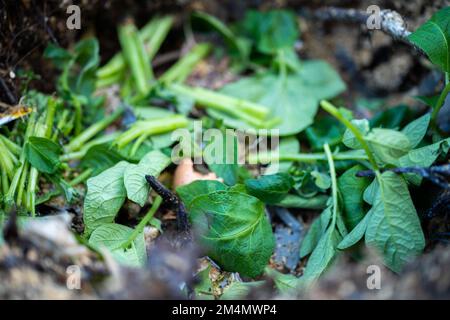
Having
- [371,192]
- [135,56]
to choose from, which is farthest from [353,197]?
[135,56]

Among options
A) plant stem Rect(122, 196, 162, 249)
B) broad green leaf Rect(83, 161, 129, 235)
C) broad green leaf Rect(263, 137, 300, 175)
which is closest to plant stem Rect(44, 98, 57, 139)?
Answer: broad green leaf Rect(83, 161, 129, 235)

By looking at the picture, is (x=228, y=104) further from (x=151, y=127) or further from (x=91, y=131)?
(x=91, y=131)

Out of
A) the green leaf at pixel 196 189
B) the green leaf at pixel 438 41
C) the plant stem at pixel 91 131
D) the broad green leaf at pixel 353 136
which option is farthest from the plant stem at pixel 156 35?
the green leaf at pixel 438 41

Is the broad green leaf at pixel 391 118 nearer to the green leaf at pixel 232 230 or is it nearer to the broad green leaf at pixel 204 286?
the green leaf at pixel 232 230

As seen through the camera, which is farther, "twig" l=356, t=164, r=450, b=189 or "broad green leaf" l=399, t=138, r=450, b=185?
"broad green leaf" l=399, t=138, r=450, b=185

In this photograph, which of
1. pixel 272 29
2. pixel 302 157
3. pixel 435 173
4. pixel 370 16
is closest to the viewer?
pixel 435 173

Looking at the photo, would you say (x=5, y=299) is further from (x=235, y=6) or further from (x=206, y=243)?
(x=235, y=6)

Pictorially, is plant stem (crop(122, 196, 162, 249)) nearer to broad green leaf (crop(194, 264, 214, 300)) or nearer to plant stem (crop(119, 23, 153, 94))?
broad green leaf (crop(194, 264, 214, 300))
